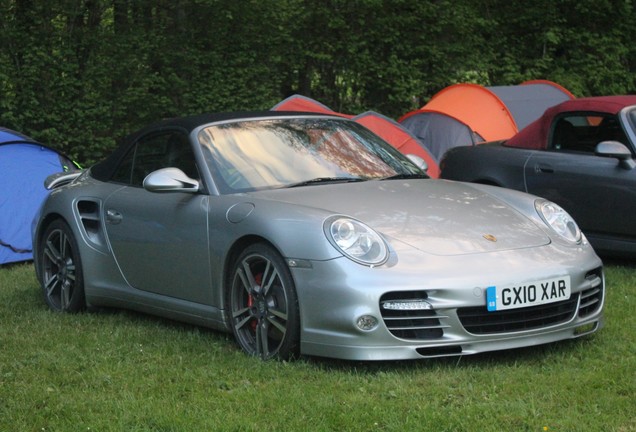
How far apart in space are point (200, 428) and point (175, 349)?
62.4 inches

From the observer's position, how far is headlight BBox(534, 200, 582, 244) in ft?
20.4

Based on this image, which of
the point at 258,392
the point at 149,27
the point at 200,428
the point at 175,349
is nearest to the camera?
the point at 200,428

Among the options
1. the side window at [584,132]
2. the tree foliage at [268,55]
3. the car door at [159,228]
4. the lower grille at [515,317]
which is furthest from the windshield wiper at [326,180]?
the tree foliage at [268,55]

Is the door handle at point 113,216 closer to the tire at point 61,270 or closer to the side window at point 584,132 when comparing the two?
the tire at point 61,270

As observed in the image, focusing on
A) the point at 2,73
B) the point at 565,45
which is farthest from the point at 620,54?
the point at 2,73

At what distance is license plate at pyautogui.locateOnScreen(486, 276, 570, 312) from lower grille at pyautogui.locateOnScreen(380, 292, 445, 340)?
30cm

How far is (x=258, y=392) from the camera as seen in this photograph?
5.11 meters

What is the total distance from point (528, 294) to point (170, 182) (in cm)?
219

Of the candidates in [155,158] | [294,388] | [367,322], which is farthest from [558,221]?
[155,158]

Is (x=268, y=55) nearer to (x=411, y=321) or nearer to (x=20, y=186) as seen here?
(x=20, y=186)

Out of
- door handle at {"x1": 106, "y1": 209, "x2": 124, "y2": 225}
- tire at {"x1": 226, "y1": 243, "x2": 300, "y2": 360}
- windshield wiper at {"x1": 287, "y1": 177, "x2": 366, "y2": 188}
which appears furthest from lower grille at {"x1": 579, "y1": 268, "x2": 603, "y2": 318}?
door handle at {"x1": 106, "y1": 209, "x2": 124, "y2": 225}

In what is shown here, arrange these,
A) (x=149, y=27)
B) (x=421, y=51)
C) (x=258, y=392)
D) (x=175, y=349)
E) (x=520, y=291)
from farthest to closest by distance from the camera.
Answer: (x=421, y=51) → (x=149, y=27) → (x=175, y=349) → (x=520, y=291) → (x=258, y=392)

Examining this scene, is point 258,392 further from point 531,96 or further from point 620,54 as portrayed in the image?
point 620,54

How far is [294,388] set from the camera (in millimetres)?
5156
